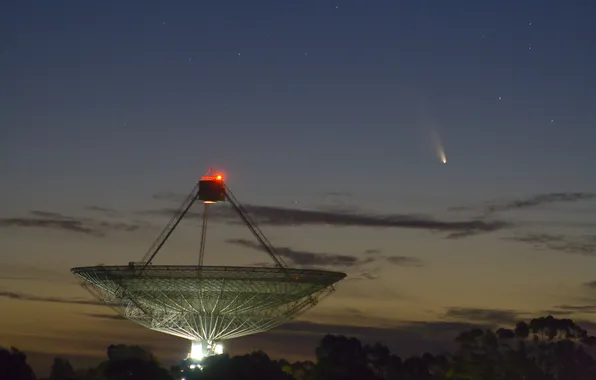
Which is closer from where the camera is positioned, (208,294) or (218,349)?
(208,294)

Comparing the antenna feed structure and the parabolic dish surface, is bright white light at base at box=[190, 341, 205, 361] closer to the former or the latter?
the parabolic dish surface

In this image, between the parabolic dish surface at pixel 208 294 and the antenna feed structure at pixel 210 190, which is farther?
the antenna feed structure at pixel 210 190

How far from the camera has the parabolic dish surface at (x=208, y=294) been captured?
85.3 meters

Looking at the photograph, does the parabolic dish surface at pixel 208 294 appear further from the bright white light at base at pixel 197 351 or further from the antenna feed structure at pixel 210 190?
the antenna feed structure at pixel 210 190

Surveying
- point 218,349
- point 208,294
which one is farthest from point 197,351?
point 208,294

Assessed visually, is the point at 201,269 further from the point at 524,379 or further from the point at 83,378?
the point at 524,379

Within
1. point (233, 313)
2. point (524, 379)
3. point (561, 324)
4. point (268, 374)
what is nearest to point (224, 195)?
point (233, 313)

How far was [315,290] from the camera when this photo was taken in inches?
3536

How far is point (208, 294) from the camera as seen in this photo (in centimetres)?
8925

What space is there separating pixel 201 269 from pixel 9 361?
3897 centimetres

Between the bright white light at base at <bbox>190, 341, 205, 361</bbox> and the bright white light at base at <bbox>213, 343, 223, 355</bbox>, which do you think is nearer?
the bright white light at base at <bbox>190, 341, 205, 361</bbox>

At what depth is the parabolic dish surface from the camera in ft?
280

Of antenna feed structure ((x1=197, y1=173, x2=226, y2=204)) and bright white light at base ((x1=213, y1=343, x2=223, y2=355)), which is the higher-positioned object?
antenna feed structure ((x1=197, y1=173, x2=226, y2=204))

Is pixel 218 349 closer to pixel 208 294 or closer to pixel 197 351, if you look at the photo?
pixel 197 351
